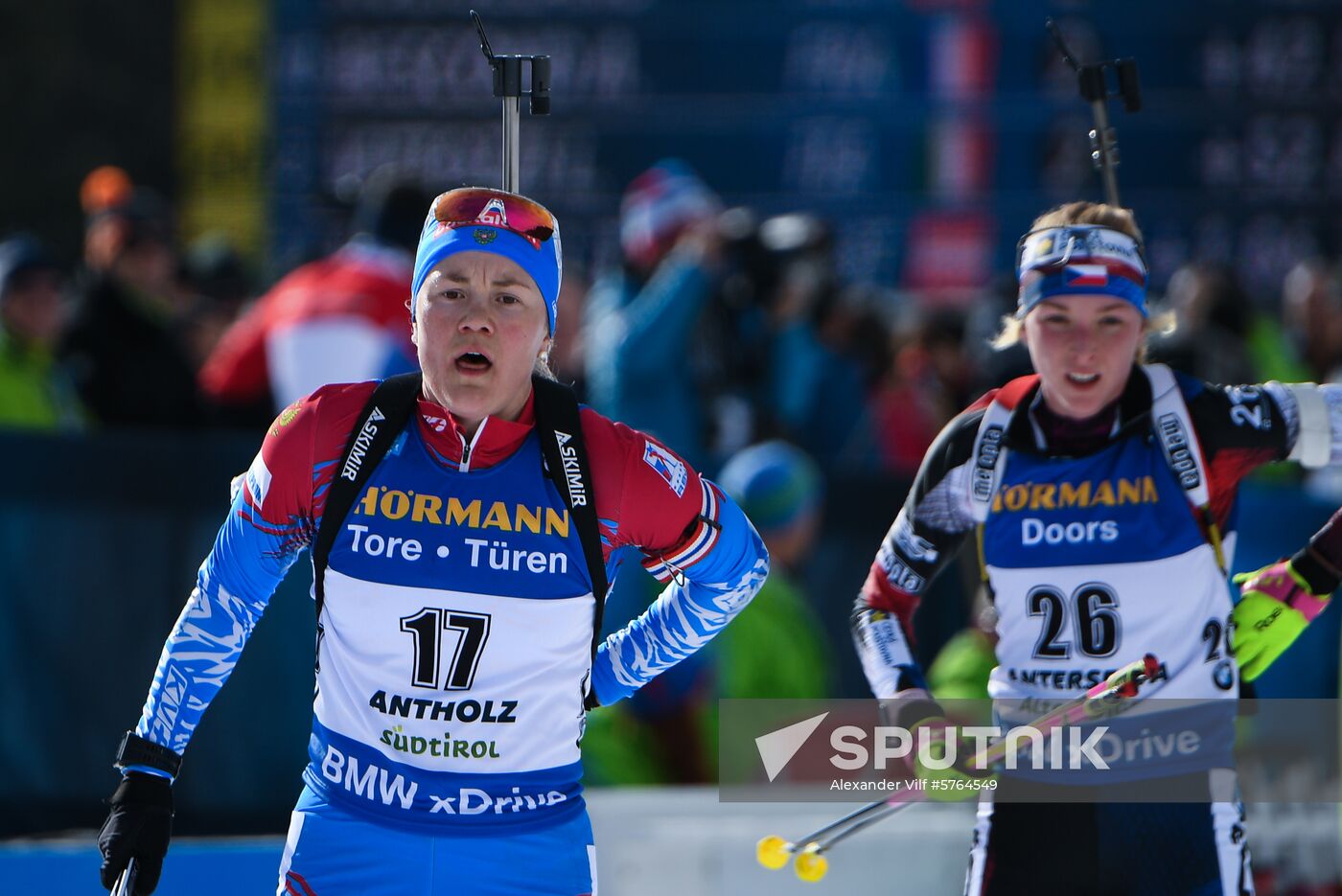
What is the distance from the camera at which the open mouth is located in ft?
12.0

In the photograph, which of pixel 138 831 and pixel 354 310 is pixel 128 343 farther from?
pixel 138 831

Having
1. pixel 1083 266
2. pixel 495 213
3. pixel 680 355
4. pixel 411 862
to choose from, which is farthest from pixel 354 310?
pixel 411 862

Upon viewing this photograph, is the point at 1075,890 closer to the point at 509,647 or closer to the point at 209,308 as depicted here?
the point at 509,647

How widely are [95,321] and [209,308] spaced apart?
6.93 ft

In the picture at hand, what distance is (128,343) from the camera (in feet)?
→ 28.1

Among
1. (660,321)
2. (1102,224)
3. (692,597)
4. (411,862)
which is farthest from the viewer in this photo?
(660,321)

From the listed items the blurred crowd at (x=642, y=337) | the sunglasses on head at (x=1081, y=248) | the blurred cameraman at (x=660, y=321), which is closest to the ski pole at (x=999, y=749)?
the sunglasses on head at (x=1081, y=248)

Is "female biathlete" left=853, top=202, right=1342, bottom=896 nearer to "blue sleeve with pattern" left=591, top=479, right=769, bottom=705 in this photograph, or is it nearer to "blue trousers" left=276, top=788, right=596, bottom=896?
"blue sleeve with pattern" left=591, top=479, right=769, bottom=705

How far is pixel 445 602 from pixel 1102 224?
1.99 m

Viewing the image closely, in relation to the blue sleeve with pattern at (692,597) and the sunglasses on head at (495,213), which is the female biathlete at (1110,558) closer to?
the blue sleeve with pattern at (692,597)

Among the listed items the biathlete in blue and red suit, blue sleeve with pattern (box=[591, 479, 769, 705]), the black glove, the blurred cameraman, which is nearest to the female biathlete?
blue sleeve with pattern (box=[591, 479, 769, 705])

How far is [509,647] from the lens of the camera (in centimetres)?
359

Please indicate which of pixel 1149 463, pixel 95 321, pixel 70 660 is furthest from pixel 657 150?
pixel 1149 463

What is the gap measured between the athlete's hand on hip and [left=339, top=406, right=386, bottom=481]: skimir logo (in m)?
2.13
